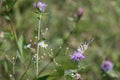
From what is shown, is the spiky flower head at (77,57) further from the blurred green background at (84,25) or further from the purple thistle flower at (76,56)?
the blurred green background at (84,25)

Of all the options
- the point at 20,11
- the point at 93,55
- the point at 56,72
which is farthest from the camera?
A: the point at 20,11

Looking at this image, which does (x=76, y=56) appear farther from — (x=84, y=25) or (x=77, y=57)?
(x=84, y=25)

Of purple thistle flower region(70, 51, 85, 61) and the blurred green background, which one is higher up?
purple thistle flower region(70, 51, 85, 61)

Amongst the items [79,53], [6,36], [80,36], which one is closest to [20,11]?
[80,36]

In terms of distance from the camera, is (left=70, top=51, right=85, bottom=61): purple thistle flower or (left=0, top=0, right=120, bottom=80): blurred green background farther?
(left=0, top=0, right=120, bottom=80): blurred green background

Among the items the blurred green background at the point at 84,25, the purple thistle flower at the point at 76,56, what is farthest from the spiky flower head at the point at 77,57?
the blurred green background at the point at 84,25

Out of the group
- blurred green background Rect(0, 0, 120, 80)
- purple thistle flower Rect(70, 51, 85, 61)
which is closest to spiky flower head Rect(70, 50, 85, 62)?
purple thistle flower Rect(70, 51, 85, 61)

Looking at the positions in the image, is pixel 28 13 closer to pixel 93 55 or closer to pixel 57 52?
pixel 93 55

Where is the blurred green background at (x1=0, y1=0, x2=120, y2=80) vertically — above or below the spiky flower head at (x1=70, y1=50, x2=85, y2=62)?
below

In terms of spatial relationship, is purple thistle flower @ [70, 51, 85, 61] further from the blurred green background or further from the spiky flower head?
the blurred green background

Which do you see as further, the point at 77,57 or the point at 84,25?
the point at 84,25

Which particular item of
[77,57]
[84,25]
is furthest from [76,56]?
[84,25]
